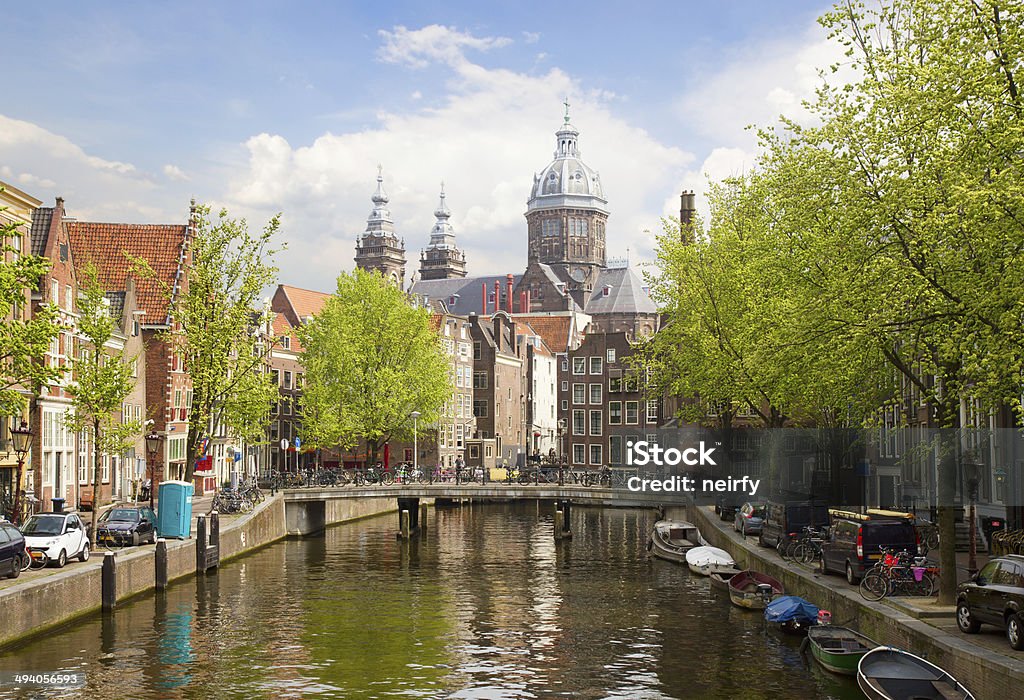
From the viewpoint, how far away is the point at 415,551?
207 ft

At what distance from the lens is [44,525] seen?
39.0m

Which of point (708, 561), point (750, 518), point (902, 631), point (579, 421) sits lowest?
point (708, 561)

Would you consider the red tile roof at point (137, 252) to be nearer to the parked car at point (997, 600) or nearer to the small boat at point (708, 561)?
the small boat at point (708, 561)

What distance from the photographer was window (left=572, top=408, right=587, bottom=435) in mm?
114250

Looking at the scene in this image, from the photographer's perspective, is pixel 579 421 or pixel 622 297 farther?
pixel 622 297

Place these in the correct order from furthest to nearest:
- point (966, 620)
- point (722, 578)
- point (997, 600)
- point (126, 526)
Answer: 1. point (722, 578)
2. point (126, 526)
3. point (966, 620)
4. point (997, 600)

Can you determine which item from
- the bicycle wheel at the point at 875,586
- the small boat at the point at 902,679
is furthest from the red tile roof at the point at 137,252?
the small boat at the point at 902,679

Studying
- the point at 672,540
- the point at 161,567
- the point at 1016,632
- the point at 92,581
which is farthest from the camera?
the point at 672,540

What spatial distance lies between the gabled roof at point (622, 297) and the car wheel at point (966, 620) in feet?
496

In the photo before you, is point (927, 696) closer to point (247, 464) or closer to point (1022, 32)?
point (1022, 32)

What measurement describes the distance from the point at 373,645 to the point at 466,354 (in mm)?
85440

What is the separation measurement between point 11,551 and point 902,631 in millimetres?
24921

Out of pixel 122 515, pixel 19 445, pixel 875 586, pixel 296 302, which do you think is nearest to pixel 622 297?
pixel 296 302

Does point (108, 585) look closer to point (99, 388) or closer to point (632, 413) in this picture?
point (99, 388)
